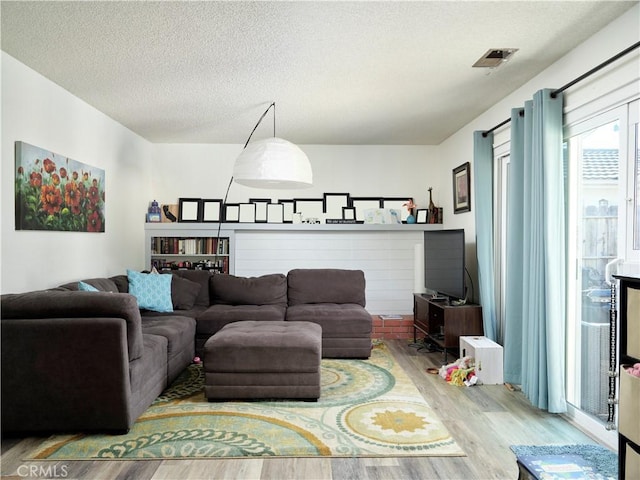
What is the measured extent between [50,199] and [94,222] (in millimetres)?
784

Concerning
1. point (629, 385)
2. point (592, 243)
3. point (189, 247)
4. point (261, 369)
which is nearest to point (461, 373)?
point (592, 243)

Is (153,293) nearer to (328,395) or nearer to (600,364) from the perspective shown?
(328,395)

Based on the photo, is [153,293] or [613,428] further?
[153,293]

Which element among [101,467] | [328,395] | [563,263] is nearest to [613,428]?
[563,263]

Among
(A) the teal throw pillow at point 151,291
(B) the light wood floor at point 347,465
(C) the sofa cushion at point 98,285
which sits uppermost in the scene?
(C) the sofa cushion at point 98,285

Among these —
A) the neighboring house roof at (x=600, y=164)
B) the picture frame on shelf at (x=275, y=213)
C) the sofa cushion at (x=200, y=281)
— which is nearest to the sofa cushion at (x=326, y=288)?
the sofa cushion at (x=200, y=281)

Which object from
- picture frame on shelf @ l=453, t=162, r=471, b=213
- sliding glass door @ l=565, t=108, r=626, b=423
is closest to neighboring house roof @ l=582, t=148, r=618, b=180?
sliding glass door @ l=565, t=108, r=626, b=423

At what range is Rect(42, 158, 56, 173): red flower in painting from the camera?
382 cm

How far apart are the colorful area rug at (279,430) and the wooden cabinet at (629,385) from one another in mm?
918

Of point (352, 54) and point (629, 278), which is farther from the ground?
point (352, 54)

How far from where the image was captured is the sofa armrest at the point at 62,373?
277 cm

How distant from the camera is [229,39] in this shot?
3137mm

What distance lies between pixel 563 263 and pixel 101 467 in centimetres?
307

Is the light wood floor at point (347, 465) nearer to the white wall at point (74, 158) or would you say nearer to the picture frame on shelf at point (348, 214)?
the white wall at point (74, 158)
